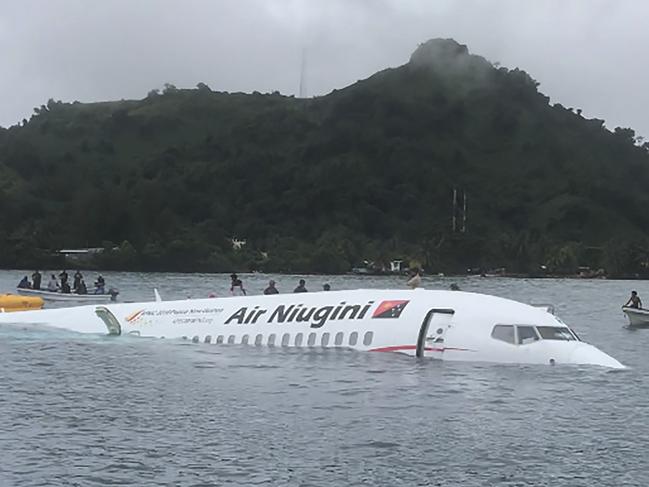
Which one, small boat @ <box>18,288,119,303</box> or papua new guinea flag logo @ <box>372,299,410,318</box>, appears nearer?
papua new guinea flag logo @ <box>372,299,410,318</box>

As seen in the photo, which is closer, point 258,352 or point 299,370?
point 299,370

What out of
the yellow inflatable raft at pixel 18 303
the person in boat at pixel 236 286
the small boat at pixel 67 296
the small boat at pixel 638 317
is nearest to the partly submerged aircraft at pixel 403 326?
the person in boat at pixel 236 286

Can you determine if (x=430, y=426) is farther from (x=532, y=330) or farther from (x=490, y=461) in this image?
(x=532, y=330)

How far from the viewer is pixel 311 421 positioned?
→ 2244cm

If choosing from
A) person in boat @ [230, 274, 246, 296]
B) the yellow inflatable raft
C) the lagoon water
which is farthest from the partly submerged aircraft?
the yellow inflatable raft

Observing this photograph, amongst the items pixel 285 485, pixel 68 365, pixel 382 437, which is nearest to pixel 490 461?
pixel 382 437

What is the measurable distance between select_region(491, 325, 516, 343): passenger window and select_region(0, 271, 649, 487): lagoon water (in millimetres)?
831

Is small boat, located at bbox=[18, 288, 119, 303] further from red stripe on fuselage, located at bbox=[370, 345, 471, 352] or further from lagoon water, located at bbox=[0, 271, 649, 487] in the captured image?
red stripe on fuselage, located at bbox=[370, 345, 471, 352]

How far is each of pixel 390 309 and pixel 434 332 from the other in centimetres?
172

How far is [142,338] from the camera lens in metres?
38.0

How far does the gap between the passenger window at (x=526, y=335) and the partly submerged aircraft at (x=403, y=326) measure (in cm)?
3

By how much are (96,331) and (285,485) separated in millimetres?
25098

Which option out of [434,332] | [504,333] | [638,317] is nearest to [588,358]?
[504,333]

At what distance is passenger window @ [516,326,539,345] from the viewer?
28.6 m
